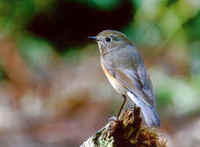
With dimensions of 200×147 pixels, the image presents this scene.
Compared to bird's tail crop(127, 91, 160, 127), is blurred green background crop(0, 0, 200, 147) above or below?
above

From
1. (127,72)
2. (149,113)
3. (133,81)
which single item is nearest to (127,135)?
(149,113)

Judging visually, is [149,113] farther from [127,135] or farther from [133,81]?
[127,135]

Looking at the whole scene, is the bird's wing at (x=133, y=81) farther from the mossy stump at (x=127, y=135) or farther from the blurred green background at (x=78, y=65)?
the blurred green background at (x=78, y=65)

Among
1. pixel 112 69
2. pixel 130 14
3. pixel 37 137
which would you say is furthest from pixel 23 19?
pixel 112 69

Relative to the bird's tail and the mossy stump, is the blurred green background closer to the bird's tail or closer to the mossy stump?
the bird's tail

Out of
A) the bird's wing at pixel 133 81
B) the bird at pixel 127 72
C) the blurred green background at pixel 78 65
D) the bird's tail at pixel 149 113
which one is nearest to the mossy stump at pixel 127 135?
the bird's tail at pixel 149 113

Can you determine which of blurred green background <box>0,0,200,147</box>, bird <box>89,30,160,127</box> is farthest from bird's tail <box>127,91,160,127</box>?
blurred green background <box>0,0,200,147</box>

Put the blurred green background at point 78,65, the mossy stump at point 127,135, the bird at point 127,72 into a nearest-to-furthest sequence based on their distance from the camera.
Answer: the mossy stump at point 127,135 < the bird at point 127,72 < the blurred green background at point 78,65

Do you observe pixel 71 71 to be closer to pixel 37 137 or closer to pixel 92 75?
pixel 92 75
